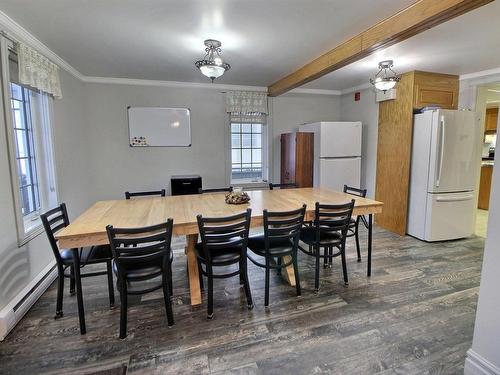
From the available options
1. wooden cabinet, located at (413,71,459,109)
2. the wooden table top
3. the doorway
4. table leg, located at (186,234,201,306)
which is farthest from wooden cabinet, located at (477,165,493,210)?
table leg, located at (186,234,201,306)

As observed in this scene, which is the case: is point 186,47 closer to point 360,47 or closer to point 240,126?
point 360,47

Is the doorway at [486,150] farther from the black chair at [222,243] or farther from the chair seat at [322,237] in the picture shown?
the black chair at [222,243]

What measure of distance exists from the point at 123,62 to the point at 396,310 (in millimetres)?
3845

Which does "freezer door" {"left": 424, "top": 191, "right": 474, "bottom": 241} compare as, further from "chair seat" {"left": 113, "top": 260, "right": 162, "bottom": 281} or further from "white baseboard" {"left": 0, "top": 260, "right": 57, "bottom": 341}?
"white baseboard" {"left": 0, "top": 260, "right": 57, "bottom": 341}

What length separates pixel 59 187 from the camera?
125 inches

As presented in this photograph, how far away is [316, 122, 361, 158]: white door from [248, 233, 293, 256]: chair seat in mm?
2407

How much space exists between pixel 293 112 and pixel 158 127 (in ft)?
7.80

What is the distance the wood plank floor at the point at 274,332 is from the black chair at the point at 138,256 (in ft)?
0.76

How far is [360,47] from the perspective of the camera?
8.56ft

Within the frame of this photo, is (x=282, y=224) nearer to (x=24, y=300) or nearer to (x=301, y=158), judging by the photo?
(x=24, y=300)

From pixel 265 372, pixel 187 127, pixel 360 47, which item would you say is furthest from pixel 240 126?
pixel 265 372

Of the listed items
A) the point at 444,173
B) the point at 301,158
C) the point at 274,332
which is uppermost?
the point at 301,158

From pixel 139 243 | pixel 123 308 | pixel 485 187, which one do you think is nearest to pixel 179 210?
pixel 139 243

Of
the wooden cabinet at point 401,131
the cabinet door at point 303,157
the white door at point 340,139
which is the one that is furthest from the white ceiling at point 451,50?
the cabinet door at point 303,157
